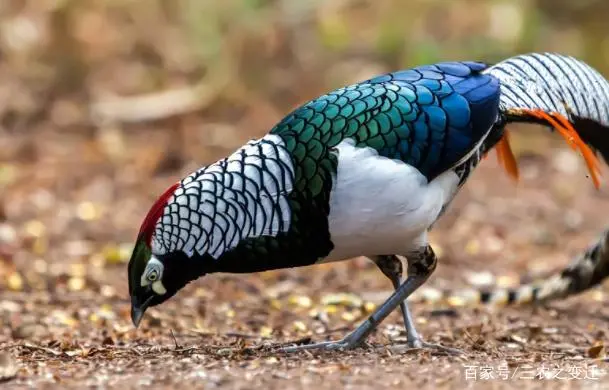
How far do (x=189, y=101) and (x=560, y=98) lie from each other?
23.8 ft

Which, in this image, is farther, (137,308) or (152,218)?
(137,308)

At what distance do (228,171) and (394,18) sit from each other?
30.0ft

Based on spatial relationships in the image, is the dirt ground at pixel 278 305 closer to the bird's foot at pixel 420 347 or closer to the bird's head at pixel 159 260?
the bird's foot at pixel 420 347

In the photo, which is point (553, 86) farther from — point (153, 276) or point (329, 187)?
point (153, 276)

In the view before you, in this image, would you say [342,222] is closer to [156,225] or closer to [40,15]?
[156,225]

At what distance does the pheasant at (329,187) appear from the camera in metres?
4.33

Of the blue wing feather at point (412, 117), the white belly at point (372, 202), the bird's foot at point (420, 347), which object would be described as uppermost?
the blue wing feather at point (412, 117)

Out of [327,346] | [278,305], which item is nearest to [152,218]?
[327,346]

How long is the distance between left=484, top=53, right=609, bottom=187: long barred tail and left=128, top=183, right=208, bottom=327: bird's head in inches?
57.1

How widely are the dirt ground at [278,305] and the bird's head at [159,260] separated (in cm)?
29

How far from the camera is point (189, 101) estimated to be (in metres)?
11.8

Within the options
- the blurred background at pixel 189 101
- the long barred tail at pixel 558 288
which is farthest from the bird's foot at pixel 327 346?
the blurred background at pixel 189 101

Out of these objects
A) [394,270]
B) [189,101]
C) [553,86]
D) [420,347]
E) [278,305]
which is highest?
[189,101]

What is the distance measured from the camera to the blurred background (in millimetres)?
8180
